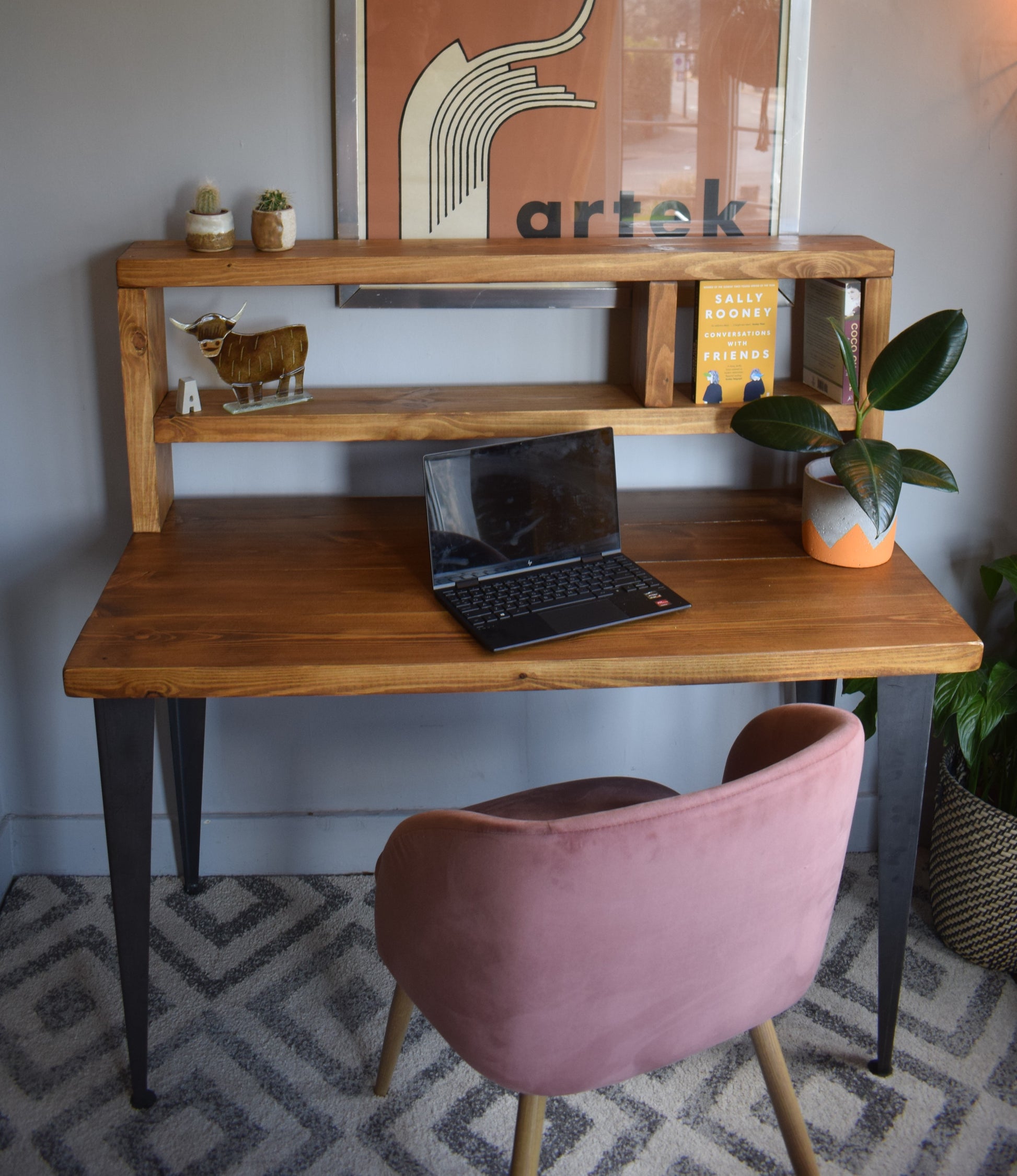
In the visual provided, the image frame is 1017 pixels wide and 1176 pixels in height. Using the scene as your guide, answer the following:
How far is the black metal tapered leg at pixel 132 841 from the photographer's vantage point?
5.16 feet

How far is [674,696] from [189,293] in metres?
1.15

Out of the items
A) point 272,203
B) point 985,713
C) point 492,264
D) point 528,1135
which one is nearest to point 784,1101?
point 528,1135

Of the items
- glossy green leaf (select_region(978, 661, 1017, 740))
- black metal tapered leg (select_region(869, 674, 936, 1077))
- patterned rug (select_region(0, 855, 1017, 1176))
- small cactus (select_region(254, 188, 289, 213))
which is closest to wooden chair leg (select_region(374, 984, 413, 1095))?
patterned rug (select_region(0, 855, 1017, 1176))

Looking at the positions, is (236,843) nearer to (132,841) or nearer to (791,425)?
(132,841)

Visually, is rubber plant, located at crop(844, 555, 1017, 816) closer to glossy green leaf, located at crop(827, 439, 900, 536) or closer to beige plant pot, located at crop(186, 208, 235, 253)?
glossy green leaf, located at crop(827, 439, 900, 536)

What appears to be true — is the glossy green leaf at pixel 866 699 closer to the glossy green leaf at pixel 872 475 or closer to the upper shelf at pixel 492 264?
the glossy green leaf at pixel 872 475

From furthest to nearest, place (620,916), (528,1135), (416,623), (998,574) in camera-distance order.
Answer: (998,574)
(416,623)
(528,1135)
(620,916)

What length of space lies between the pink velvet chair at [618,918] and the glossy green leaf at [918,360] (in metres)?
0.58

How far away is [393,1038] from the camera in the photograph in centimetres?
172

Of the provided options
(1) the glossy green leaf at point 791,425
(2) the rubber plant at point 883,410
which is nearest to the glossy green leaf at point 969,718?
(2) the rubber plant at point 883,410

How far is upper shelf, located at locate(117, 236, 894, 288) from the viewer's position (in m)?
1.74

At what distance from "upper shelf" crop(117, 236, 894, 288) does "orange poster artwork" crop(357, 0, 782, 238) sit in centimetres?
10

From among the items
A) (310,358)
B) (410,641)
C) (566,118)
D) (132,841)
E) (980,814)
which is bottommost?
(980,814)

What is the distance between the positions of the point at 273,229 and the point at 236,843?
1.19m
